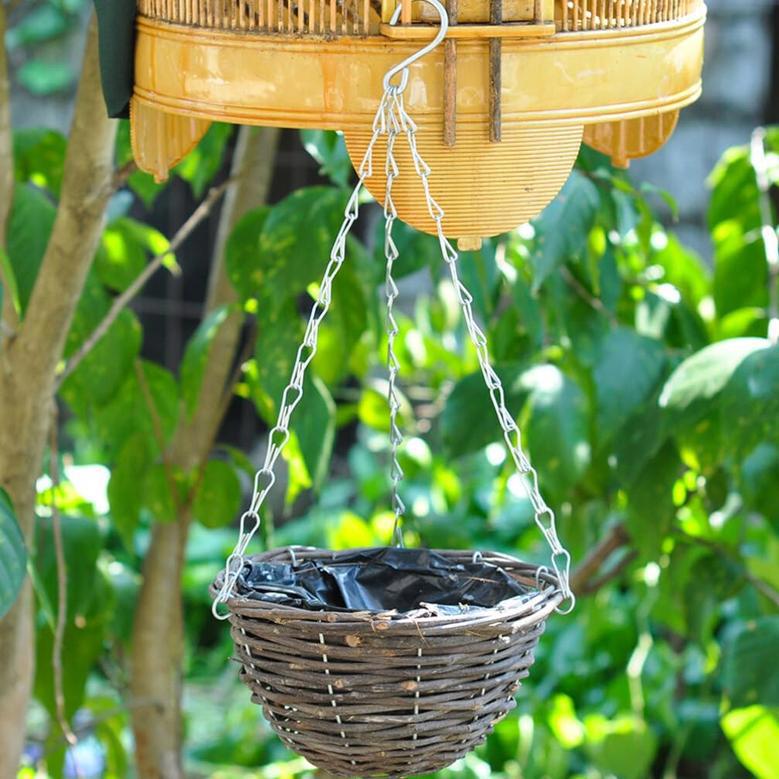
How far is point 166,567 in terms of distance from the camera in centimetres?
145

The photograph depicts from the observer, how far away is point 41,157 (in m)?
1.39

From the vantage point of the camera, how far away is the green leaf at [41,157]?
1.38 metres

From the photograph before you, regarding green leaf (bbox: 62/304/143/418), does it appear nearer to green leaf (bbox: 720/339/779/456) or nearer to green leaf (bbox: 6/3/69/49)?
green leaf (bbox: 720/339/779/456)

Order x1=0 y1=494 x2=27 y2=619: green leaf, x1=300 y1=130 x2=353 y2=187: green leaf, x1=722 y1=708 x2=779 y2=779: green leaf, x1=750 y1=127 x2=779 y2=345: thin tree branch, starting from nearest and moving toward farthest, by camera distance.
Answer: x1=0 y1=494 x2=27 y2=619: green leaf → x1=300 y1=130 x2=353 y2=187: green leaf → x1=750 y1=127 x2=779 y2=345: thin tree branch → x1=722 y1=708 x2=779 y2=779: green leaf

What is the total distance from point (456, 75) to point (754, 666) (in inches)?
28.6

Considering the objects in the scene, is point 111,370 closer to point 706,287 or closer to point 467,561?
point 467,561

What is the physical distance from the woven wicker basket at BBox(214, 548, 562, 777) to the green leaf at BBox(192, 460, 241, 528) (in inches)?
21.4

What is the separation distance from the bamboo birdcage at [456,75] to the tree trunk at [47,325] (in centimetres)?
24

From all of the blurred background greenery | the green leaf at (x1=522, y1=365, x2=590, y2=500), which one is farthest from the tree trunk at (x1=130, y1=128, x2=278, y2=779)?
the green leaf at (x1=522, y1=365, x2=590, y2=500)

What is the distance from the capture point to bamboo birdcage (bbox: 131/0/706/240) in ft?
2.48

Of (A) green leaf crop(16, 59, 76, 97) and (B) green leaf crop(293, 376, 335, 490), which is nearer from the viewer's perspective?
(B) green leaf crop(293, 376, 335, 490)

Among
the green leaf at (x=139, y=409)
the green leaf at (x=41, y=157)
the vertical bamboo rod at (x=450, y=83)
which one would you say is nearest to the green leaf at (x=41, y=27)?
the green leaf at (x=41, y=157)

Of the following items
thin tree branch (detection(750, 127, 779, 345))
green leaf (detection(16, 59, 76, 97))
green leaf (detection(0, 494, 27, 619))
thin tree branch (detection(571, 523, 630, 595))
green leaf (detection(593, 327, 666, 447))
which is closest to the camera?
green leaf (detection(0, 494, 27, 619))

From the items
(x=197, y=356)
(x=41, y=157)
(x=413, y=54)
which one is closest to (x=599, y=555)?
(x=197, y=356)
